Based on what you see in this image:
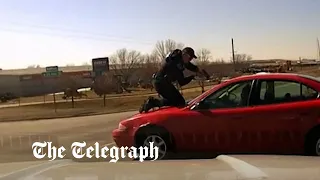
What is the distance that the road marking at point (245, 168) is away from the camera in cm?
340

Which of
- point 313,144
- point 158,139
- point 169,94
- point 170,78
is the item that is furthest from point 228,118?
point 170,78

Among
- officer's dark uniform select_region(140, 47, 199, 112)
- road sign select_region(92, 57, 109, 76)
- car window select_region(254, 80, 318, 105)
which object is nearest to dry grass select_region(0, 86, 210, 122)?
road sign select_region(92, 57, 109, 76)

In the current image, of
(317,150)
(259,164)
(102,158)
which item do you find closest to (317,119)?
(317,150)

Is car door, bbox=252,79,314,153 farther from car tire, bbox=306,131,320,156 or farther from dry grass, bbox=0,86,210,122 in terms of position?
dry grass, bbox=0,86,210,122

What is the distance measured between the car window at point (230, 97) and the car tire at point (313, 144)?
117cm

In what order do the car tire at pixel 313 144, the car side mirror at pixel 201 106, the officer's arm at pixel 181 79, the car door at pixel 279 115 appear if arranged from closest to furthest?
the car tire at pixel 313 144
the car door at pixel 279 115
the car side mirror at pixel 201 106
the officer's arm at pixel 181 79

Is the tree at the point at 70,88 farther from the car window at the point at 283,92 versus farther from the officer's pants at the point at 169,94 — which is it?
the car window at the point at 283,92

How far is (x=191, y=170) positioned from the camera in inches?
155

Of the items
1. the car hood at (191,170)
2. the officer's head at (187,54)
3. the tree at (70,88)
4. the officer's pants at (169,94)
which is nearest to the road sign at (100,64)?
the tree at (70,88)

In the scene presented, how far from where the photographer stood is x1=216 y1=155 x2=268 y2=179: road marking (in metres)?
3.40

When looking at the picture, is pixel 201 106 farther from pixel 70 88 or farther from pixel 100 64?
pixel 70 88

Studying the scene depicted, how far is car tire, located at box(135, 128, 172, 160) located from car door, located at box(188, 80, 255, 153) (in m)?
0.57

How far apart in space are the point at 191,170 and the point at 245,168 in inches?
16.3

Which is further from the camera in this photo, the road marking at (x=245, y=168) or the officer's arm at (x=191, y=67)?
the officer's arm at (x=191, y=67)
